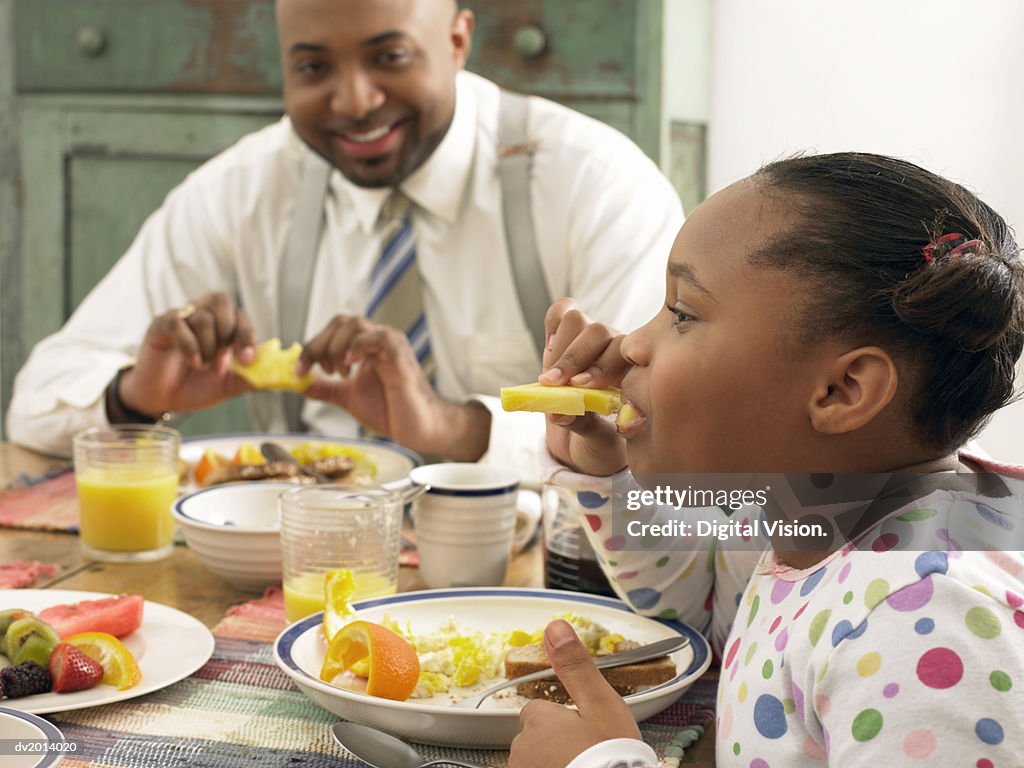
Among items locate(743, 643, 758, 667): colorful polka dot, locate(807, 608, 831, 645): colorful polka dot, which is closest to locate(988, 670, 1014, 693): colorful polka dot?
locate(807, 608, 831, 645): colorful polka dot

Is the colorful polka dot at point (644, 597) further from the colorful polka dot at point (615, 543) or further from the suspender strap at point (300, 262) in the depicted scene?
the suspender strap at point (300, 262)

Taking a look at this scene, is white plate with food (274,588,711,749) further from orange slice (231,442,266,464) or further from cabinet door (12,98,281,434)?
cabinet door (12,98,281,434)

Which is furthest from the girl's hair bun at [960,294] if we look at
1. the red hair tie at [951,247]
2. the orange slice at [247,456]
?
the orange slice at [247,456]

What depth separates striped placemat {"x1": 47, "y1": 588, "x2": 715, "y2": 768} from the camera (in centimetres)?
88

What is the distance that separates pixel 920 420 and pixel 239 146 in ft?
7.09

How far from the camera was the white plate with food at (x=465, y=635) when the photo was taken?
88 cm

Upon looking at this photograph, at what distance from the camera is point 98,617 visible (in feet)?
3.51

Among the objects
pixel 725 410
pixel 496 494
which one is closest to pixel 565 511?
pixel 496 494

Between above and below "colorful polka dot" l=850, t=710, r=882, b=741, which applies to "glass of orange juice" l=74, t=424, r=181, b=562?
below

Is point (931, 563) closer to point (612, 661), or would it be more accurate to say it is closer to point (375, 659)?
point (612, 661)

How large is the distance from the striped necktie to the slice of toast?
5.00ft

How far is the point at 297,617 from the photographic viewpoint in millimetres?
1181

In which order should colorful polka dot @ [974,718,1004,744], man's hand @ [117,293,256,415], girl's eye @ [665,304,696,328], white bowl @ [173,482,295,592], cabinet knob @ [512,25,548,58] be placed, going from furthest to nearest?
cabinet knob @ [512,25,548,58] < man's hand @ [117,293,256,415] < white bowl @ [173,482,295,592] < girl's eye @ [665,304,696,328] < colorful polka dot @ [974,718,1004,744]

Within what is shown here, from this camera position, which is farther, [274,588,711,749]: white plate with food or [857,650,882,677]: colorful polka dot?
[274,588,711,749]: white plate with food
